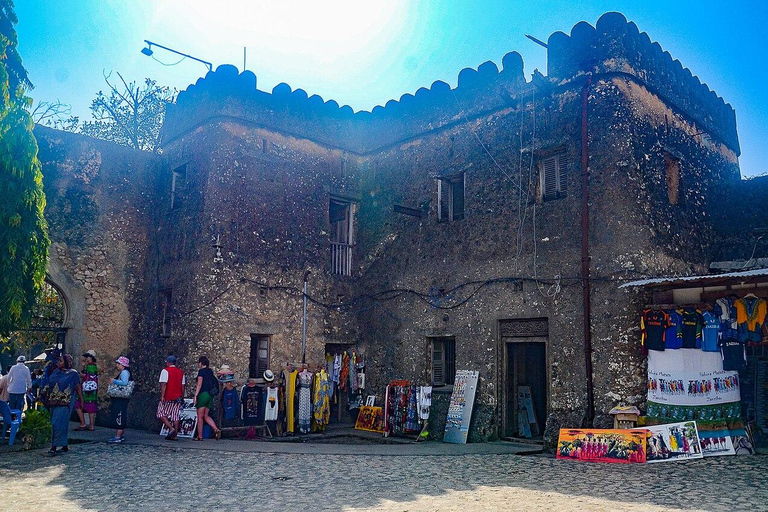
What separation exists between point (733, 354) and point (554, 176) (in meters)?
4.28

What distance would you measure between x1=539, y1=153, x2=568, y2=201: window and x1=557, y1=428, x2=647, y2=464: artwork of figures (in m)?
4.29

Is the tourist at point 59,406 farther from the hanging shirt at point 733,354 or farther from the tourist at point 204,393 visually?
the hanging shirt at point 733,354

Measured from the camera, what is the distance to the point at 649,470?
8.68m

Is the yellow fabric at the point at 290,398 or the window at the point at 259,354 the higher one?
the window at the point at 259,354

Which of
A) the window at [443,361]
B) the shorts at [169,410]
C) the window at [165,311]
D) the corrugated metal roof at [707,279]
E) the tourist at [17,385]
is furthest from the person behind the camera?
the window at [165,311]

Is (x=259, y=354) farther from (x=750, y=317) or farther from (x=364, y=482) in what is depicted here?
(x=750, y=317)

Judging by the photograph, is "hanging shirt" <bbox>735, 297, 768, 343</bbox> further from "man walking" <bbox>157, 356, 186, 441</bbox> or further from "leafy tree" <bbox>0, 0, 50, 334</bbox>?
"leafy tree" <bbox>0, 0, 50, 334</bbox>

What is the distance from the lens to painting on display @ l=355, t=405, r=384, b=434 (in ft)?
44.0

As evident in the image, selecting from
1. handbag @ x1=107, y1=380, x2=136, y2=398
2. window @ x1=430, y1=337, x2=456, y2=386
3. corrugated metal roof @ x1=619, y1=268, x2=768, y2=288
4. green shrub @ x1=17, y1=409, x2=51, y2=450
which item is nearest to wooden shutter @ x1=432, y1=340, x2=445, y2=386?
window @ x1=430, y1=337, x2=456, y2=386

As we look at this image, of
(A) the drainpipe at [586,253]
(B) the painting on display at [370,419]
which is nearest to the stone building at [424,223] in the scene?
(A) the drainpipe at [586,253]

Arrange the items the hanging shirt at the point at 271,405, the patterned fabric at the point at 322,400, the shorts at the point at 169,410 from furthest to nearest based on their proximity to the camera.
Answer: the patterned fabric at the point at 322,400 < the hanging shirt at the point at 271,405 < the shorts at the point at 169,410

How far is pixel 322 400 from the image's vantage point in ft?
44.3

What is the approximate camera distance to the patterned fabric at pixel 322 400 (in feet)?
43.9

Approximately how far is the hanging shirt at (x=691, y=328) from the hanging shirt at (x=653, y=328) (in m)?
0.26
